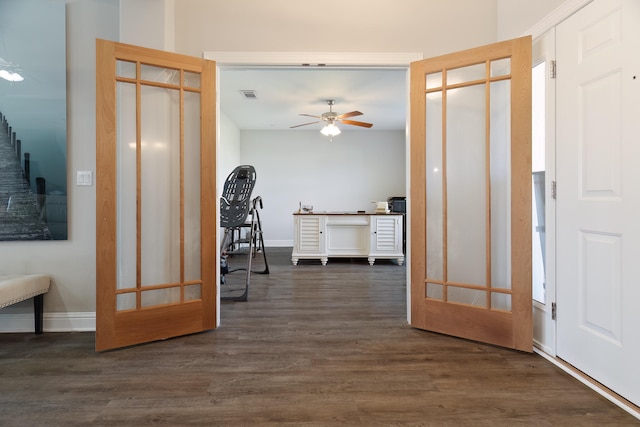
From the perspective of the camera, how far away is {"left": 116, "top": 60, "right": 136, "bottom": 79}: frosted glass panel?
240cm

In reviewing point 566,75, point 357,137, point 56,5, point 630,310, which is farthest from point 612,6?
point 357,137

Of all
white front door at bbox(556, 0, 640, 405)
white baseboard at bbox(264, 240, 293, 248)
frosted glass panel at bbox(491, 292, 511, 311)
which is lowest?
white baseboard at bbox(264, 240, 293, 248)

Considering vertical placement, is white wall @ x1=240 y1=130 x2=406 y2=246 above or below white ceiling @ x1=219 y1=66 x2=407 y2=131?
below

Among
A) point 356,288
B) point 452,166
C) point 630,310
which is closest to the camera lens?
point 630,310

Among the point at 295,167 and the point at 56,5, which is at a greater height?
the point at 56,5

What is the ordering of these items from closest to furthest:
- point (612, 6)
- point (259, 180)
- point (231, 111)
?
point (612, 6)
point (231, 111)
point (259, 180)

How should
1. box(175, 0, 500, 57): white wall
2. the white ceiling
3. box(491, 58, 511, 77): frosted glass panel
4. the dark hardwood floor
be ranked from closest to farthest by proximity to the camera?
the dark hardwood floor → box(491, 58, 511, 77): frosted glass panel → box(175, 0, 500, 57): white wall → the white ceiling

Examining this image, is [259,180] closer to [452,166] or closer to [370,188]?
[370,188]

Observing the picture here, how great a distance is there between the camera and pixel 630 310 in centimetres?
167

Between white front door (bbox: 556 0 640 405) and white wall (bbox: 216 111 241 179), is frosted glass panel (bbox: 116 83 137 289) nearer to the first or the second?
white front door (bbox: 556 0 640 405)

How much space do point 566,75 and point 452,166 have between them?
2.88 ft

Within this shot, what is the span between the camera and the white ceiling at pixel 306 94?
4758 mm

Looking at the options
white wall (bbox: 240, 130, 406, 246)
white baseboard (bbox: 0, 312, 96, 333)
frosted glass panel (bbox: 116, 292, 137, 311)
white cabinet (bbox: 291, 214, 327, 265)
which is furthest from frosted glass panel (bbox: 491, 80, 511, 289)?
white wall (bbox: 240, 130, 406, 246)

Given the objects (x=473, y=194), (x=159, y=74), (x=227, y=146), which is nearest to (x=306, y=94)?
(x=227, y=146)
